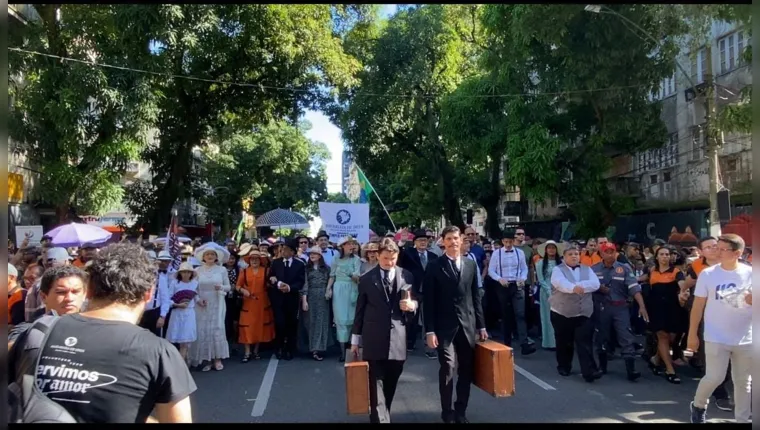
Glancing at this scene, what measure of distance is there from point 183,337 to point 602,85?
13.8 m

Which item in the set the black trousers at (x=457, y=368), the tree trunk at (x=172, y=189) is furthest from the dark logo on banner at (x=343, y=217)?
the tree trunk at (x=172, y=189)

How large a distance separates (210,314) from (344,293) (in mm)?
2038

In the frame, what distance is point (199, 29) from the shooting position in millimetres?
16094

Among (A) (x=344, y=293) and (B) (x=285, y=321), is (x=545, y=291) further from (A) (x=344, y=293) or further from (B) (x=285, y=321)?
(B) (x=285, y=321)

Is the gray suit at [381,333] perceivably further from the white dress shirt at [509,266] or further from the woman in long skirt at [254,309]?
the white dress shirt at [509,266]

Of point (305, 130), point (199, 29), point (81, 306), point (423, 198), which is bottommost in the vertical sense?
point (81, 306)

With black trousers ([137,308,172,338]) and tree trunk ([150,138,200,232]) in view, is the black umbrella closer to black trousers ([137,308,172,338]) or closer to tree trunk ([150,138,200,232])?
tree trunk ([150,138,200,232])

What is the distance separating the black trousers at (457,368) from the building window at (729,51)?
1785cm

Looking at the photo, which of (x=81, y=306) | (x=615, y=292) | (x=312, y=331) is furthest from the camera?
(x=312, y=331)

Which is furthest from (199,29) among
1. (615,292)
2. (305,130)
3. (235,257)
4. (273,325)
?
(305,130)

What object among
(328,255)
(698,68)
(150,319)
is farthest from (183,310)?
(698,68)

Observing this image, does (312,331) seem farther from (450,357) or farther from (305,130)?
(305,130)

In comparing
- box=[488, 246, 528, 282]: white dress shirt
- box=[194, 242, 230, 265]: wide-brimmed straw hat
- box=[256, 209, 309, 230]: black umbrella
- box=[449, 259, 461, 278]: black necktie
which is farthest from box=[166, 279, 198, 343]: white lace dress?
box=[256, 209, 309, 230]: black umbrella

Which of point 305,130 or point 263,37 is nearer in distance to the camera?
point 263,37
